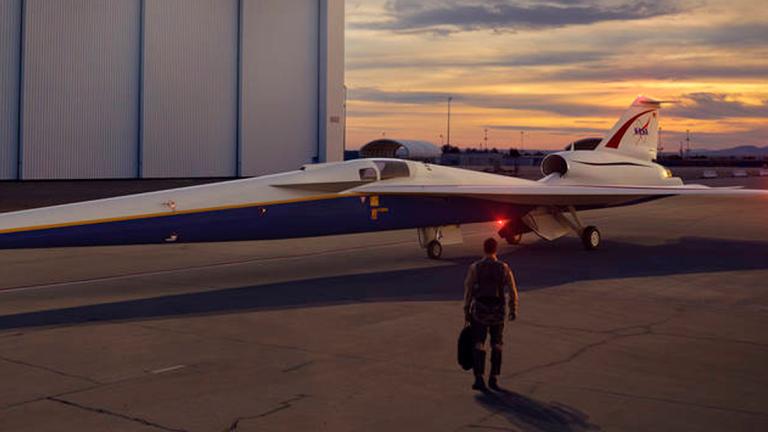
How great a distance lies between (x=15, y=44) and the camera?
3759 cm

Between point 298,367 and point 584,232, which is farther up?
point 584,232

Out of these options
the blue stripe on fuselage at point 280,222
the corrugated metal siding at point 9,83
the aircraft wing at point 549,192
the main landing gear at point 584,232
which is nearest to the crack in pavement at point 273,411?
the blue stripe on fuselage at point 280,222

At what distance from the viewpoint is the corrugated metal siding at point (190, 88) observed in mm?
42875

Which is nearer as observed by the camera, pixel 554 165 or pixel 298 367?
pixel 298 367

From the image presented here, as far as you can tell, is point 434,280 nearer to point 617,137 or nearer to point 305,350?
point 305,350

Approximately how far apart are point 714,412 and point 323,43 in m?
44.6

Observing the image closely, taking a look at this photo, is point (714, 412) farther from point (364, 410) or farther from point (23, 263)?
point (23, 263)

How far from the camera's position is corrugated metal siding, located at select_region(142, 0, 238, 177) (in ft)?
141

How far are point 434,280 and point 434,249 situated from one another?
3124 mm

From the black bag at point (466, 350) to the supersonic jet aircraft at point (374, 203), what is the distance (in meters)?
6.50

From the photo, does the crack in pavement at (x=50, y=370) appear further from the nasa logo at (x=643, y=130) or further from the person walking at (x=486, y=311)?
the nasa logo at (x=643, y=130)

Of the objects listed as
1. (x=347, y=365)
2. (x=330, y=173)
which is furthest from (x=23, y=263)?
(x=347, y=365)

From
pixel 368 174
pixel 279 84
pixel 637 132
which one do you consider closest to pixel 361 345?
pixel 368 174

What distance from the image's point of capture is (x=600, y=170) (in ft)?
68.1
